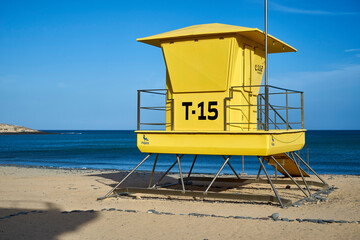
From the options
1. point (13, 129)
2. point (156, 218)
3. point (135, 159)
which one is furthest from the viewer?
point (13, 129)

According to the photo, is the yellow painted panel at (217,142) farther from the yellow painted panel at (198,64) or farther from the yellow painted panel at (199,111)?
the yellow painted panel at (198,64)

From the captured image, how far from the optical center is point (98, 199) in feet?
44.3

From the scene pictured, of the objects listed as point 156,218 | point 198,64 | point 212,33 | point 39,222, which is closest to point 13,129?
point 198,64

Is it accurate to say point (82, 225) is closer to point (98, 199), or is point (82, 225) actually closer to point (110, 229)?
point (110, 229)

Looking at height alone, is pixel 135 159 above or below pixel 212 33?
below

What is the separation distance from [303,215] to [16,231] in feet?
21.2

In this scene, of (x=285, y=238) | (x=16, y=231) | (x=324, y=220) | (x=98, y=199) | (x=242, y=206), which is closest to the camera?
(x=285, y=238)

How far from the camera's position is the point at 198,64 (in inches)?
Result: 508

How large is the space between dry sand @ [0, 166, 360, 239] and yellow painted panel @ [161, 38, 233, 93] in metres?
3.32

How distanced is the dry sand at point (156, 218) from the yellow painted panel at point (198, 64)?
3.32m

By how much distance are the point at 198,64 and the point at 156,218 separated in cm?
463

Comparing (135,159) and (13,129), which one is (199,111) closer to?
(135,159)

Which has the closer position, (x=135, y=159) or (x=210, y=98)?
(x=210, y=98)

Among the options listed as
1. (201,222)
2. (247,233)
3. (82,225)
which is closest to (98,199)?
(82,225)
